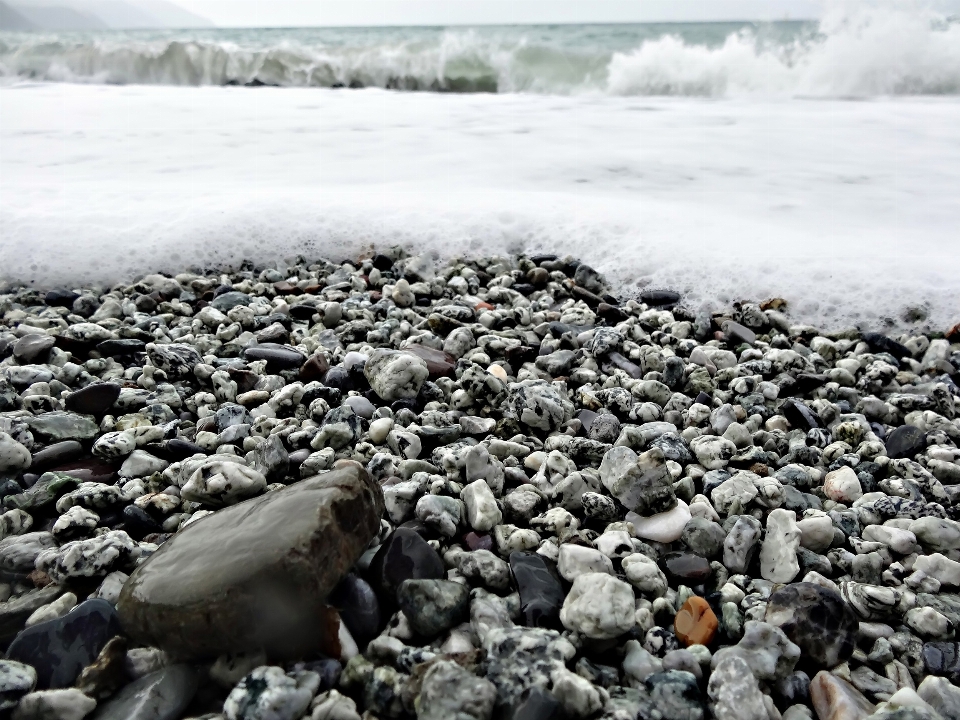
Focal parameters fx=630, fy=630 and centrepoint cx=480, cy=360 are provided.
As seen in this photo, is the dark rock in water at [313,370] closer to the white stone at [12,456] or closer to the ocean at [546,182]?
the white stone at [12,456]

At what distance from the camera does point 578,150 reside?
16.3 feet

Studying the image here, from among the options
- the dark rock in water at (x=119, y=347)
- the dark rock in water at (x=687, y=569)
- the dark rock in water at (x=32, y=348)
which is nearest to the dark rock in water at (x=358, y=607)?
the dark rock in water at (x=687, y=569)

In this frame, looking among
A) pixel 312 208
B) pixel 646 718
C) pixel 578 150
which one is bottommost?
pixel 646 718

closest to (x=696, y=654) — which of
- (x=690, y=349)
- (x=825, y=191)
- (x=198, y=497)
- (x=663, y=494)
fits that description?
(x=663, y=494)

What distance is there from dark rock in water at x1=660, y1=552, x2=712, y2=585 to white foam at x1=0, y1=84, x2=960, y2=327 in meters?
1.54

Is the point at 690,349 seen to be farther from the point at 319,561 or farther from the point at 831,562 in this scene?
the point at 319,561

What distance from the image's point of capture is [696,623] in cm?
110

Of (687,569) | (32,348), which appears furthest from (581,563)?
(32,348)

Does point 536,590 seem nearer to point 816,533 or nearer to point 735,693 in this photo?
point 735,693

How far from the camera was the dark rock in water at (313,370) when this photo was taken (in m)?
1.94

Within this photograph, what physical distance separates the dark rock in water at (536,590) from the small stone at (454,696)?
0.63ft

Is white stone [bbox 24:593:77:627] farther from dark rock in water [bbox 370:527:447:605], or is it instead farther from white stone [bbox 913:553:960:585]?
white stone [bbox 913:553:960:585]

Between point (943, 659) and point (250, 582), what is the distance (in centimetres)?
116

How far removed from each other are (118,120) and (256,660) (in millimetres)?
6884
